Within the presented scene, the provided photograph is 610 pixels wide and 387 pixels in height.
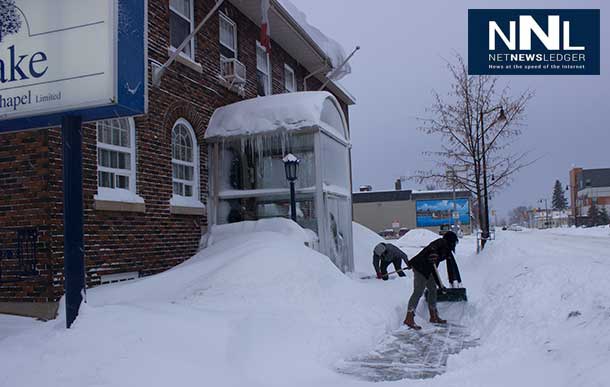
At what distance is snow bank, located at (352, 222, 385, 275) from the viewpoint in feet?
54.7

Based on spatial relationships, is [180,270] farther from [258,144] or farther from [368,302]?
[258,144]

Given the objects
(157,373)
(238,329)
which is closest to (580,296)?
(238,329)

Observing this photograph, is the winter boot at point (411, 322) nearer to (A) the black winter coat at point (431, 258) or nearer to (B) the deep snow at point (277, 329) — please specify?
(B) the deep snow at point (277, 329)

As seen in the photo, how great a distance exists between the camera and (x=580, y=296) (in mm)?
7152

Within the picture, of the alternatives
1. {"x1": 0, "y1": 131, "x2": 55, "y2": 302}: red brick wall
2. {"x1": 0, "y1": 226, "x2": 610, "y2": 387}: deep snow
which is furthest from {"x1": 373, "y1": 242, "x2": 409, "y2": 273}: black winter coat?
{"x1": 0, "y1": 131, "x2": 55, "y2": 302}: red brick wall

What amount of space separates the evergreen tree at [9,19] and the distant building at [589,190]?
102 m

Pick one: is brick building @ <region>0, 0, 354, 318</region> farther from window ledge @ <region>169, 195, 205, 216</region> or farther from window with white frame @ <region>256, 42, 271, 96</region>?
window with white frame @ <region>256, 42, 271, 96</region>

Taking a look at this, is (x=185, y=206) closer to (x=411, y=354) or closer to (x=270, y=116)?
(x=270, y=116)

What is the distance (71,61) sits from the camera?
5961 millimetres

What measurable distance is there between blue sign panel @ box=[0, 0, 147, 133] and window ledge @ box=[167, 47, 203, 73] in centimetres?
455

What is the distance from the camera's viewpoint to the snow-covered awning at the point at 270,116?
39.2 ft

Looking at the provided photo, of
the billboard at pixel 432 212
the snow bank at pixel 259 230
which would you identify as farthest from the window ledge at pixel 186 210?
the billboard at pixel 432 212

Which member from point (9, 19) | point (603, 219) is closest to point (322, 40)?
point (9, 19)

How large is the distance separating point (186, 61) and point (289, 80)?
23.9 ft
